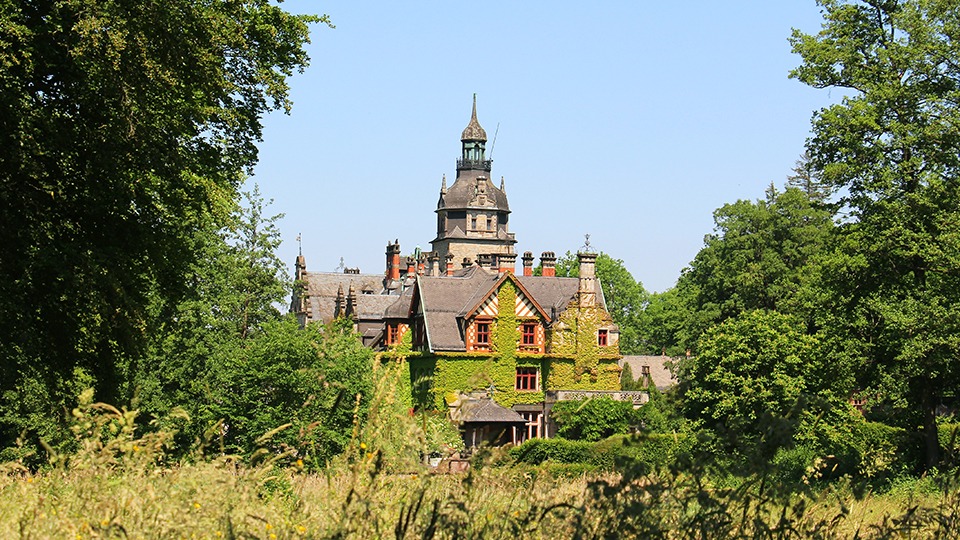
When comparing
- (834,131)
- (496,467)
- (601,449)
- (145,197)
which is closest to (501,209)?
(601,449)

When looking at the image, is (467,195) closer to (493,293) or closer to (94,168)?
(493,293)

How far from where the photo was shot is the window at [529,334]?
2486 inches

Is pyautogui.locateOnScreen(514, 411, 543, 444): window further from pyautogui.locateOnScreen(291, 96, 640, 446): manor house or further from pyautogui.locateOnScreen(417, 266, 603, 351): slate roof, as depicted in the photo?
pyautogui.locateOnScreen(417, 266, 603, 351): slate roof

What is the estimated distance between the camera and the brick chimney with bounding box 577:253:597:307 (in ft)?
213

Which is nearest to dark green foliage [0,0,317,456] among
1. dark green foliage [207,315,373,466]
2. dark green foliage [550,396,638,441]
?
dark green foliage [207,315,373,466]

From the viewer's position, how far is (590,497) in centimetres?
535

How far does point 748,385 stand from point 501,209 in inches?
3727

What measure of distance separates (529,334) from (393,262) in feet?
153

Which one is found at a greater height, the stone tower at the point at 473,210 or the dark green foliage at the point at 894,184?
the stone tower at the point at 473,210

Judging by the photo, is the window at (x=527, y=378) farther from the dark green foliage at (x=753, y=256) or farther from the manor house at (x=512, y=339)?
the dark green foliage at (x=753, y=256)

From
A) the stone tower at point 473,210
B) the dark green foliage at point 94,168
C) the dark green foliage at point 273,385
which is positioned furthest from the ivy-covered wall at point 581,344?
the stone tower at point 473,210

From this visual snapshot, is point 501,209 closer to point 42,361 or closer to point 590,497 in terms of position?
point 42,361

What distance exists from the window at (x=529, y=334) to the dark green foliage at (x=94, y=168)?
1635 inches

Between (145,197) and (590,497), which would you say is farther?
(145,197)
